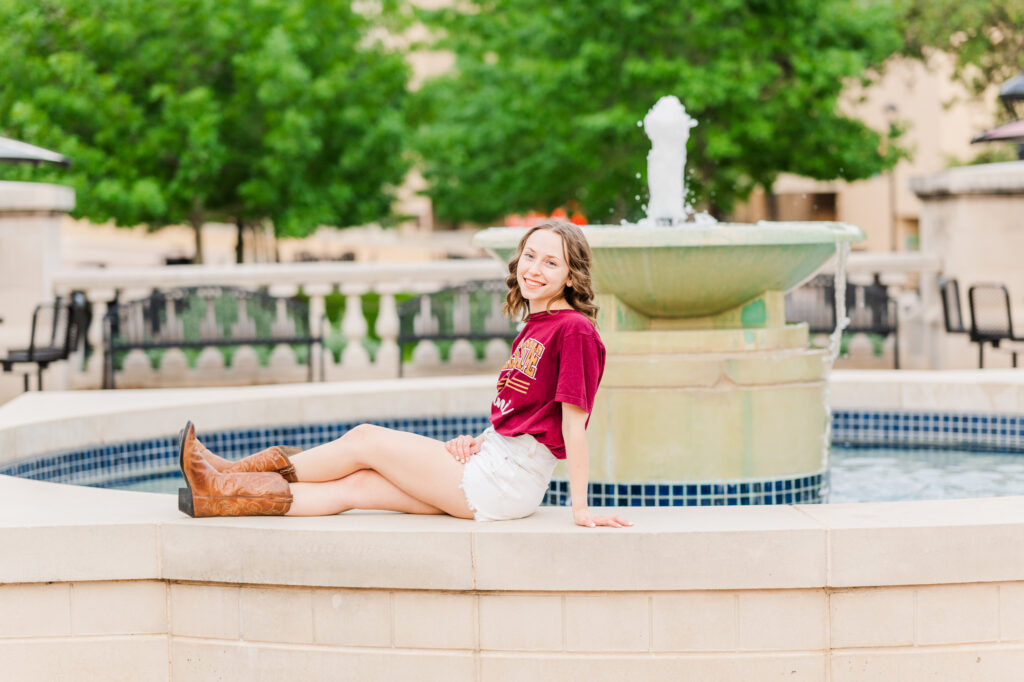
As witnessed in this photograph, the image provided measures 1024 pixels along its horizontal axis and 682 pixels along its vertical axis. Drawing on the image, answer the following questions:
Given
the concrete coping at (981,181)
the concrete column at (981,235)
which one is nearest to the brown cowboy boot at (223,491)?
the concrete column at (981,235)

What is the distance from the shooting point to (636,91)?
23844 millimetres

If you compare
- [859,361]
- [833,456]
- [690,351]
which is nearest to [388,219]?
[859,361]

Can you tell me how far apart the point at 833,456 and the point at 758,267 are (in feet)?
8.40

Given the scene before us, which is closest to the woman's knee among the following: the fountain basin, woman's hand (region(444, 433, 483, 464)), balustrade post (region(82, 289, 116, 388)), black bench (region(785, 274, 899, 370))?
woman's hand (region(444, 433, 483, 464))

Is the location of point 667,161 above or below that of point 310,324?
above

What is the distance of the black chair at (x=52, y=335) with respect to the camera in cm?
1179

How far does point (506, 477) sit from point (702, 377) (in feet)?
7.13

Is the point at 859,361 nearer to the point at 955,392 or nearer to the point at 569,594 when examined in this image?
the point at 955,392

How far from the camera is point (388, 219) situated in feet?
84.7

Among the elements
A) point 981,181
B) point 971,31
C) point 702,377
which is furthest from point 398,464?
point 971,31

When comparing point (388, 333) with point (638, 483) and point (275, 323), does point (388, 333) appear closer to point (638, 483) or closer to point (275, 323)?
point (275, 323)

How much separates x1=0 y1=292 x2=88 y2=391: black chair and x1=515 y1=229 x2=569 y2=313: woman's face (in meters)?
7.92

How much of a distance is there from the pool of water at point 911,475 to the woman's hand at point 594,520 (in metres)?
3.24

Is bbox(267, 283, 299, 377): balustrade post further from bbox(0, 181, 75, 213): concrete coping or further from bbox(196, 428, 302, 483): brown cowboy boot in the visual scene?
bbox(196, 428, 302, 483): brown cowboy boot
